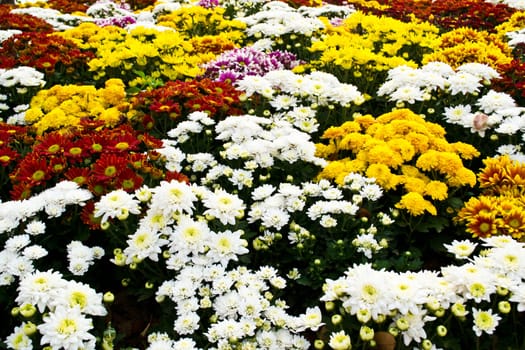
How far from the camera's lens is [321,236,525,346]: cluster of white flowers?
237 cm

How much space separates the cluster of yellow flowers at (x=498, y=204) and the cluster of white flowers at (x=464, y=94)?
0.56 meters

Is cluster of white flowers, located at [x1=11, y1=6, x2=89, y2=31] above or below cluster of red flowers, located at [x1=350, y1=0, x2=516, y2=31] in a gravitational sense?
below

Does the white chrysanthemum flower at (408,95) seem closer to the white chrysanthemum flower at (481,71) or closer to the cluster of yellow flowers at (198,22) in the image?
the white chrysanthemum flower at (481,71)

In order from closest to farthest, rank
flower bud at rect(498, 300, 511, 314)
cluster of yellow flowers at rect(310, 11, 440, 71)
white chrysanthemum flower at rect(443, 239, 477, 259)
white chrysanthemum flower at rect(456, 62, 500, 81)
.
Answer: flower bud at rect(498, 300, 511, 314) < white chrysanthemum flower at rect(443, 239, 477, 259) < white chrysanthemum flower at rect(456, 62, 500, 81) < cluster of yellow flowers at rect(310, 11, 440, 71)

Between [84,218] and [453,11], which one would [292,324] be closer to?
[84,218]

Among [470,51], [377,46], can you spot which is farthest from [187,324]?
[377,46]

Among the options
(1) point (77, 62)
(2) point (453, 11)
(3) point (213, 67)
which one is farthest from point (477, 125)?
(2) point (453, 11)

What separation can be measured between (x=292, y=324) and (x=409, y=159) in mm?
1746

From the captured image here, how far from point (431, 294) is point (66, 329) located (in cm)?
181

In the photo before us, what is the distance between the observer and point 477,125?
438 centimetres

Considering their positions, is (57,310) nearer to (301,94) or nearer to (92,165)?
(92,165)

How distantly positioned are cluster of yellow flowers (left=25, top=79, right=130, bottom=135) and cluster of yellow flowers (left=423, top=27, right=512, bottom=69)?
3.68 meters

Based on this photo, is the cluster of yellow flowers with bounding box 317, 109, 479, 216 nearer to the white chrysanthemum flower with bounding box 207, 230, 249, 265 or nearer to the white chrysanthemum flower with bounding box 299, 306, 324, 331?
the white chrysanthemum flower with bounding box 207, 230, 249, 265

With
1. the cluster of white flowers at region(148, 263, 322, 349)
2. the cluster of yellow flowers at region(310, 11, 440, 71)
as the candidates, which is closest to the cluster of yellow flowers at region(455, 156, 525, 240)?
the cluster of white flowers at region(148, 263, 322, 349)
